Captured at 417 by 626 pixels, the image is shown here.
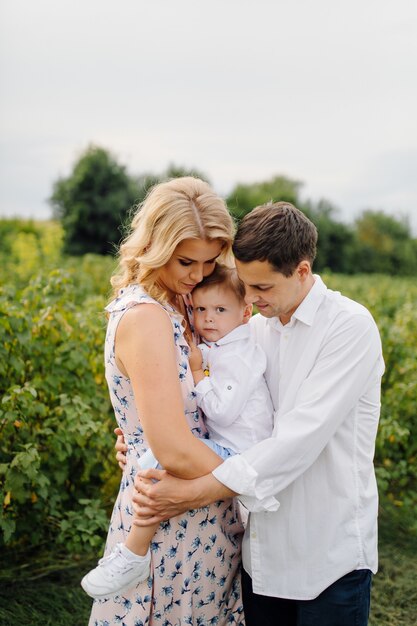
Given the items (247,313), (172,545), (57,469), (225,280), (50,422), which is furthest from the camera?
(57,469)

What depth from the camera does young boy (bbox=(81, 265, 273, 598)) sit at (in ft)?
7.45

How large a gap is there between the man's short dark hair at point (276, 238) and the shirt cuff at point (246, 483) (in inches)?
25.4

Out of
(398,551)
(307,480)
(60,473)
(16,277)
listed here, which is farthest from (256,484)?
(16,277)

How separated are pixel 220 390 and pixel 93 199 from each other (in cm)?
2896

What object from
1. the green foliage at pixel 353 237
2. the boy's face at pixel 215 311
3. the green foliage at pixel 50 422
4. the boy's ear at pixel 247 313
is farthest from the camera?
the green foliage at pixel 353 237

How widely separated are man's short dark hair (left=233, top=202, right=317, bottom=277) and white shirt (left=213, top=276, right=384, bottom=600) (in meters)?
0.15

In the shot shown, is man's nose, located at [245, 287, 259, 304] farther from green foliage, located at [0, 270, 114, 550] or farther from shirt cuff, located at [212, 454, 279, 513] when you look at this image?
green foliage, located at [0, 270, 114, 550]

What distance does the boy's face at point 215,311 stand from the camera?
2.52m

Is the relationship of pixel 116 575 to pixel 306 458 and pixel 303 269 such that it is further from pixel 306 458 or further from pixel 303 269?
pixel 303 269

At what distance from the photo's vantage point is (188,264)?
2336mm

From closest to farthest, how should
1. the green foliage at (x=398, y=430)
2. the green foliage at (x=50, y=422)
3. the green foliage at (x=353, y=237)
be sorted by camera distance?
the green foliage at (x=50, y=422) < the green foliage at (x=398, y=430) < the green foliage at (x=353, y=237)

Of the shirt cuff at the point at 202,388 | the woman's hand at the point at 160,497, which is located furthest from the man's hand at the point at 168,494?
the shirt cuff at the point at 202,388

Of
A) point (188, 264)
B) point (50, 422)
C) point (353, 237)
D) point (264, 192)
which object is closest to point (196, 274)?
point (188, 264)

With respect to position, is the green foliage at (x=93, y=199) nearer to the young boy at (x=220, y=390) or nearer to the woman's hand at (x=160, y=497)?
the young boy at (x=220, y=390)
